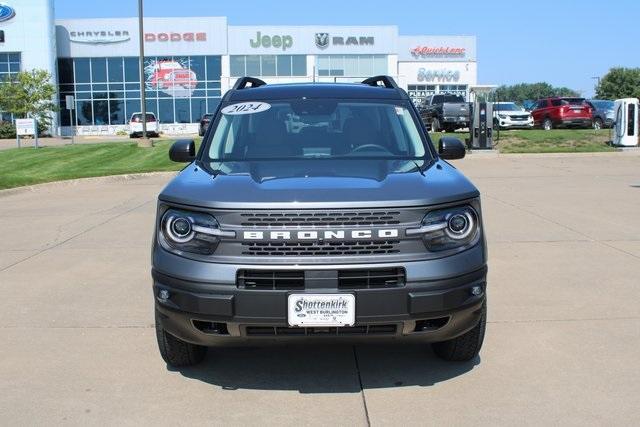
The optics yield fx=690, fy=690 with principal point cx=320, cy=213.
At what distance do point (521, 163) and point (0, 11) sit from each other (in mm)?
49788

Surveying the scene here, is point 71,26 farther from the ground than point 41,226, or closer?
farther from the ground

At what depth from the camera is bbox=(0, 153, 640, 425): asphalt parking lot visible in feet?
12.2

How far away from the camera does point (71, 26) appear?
57469 millimetres

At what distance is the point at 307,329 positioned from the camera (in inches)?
143

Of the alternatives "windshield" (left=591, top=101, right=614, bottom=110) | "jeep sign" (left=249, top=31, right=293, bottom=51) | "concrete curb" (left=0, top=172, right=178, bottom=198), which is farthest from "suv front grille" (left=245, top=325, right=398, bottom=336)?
"jeep sign" (left=249, top=31, right=293, bottom=51)

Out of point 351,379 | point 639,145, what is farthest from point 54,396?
point 639,145

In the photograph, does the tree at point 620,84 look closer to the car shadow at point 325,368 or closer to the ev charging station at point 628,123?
the ev charging station at point 628,123

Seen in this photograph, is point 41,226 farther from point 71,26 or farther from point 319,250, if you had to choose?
point 71,26

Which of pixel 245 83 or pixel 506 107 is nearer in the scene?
pixel 245 83

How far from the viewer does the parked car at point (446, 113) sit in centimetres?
2992

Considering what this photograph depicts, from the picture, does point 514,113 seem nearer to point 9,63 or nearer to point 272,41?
point 272,41

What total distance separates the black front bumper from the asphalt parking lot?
44 centimetres

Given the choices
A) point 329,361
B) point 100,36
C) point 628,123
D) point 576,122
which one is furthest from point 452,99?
point 100,36

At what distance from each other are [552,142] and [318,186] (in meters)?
23.5
